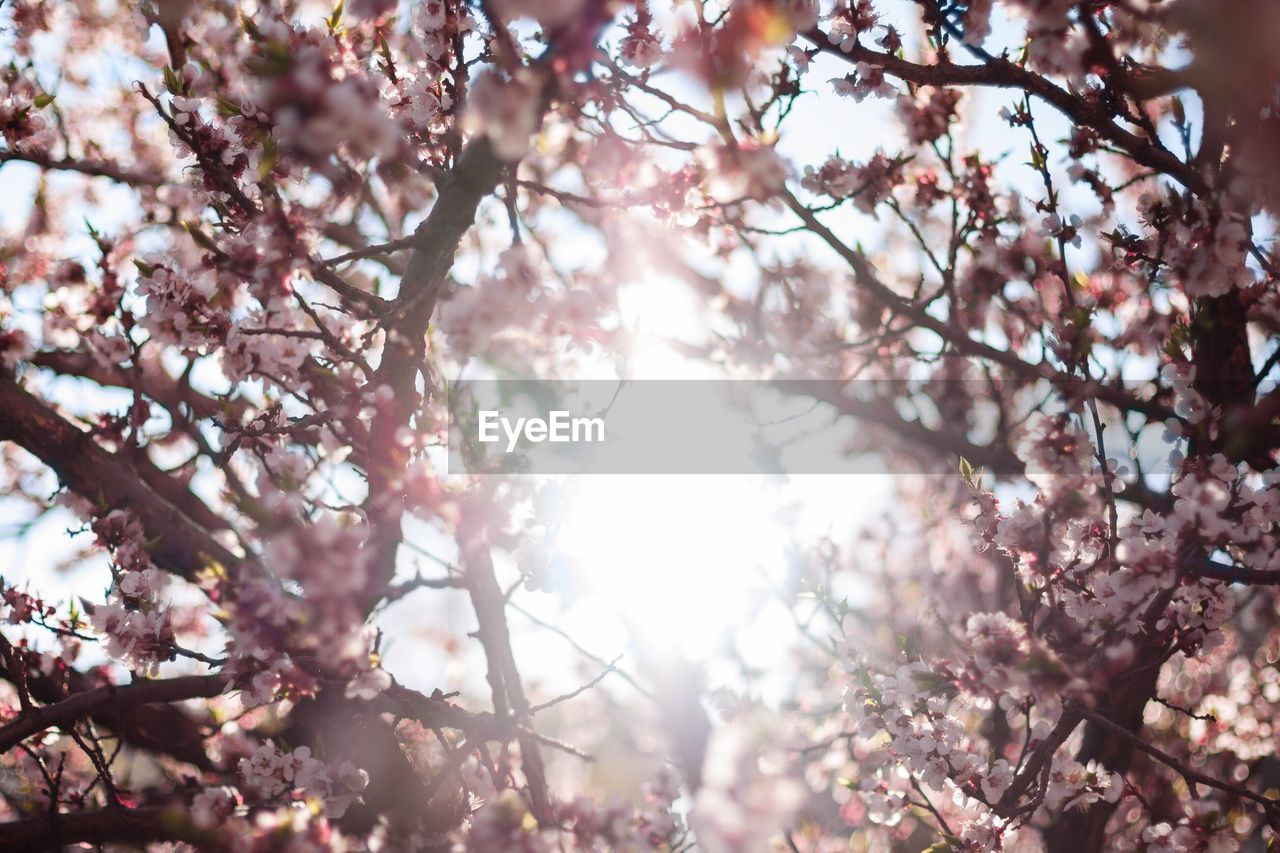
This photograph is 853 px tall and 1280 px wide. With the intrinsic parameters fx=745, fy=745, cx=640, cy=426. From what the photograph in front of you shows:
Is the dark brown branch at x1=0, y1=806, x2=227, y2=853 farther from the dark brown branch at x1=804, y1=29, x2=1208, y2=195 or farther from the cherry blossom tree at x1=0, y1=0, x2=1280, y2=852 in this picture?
the dark brown branch at x1=804, y1=29, x2=1208, y2=195

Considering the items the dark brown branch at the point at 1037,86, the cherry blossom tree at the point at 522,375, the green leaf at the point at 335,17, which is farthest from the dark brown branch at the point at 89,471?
the dark brown branch at the point at 1037,86

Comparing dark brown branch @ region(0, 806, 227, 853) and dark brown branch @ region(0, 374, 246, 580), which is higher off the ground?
dark brown branch @ region(0, 374, 246, 580)

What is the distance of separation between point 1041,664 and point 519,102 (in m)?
1.82

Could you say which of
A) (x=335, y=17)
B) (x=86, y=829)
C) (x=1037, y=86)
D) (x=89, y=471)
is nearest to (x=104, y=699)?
(x=86, y=829)

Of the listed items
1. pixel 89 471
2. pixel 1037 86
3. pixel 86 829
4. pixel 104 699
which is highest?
pixel 1037 86

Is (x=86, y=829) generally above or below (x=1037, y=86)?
below

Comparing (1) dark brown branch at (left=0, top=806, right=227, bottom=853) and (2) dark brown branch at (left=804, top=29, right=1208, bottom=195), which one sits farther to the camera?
(1) dark brown branch at (left=0, top=806, right=227, bottom=853)

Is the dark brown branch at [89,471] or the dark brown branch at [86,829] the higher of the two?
the dark brown branch at [89,471]

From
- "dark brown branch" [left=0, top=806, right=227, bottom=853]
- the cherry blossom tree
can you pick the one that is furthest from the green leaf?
"dark brown branch" [left=0, top=806, right=227, bottom=853]

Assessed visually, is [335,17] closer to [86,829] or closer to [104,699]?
[104,699]

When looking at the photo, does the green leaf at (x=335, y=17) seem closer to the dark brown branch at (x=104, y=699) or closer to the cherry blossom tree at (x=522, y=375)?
the cherry blossom tree at (x=522, y=375)

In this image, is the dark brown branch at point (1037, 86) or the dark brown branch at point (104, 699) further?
the dark brown branch at point (104, 699)

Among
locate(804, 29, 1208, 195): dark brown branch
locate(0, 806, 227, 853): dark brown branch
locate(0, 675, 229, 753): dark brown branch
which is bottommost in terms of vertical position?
locate(0, 806, 227, 853): dark brown branch

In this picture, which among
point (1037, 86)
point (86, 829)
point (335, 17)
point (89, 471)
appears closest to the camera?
point (1037, 86)
